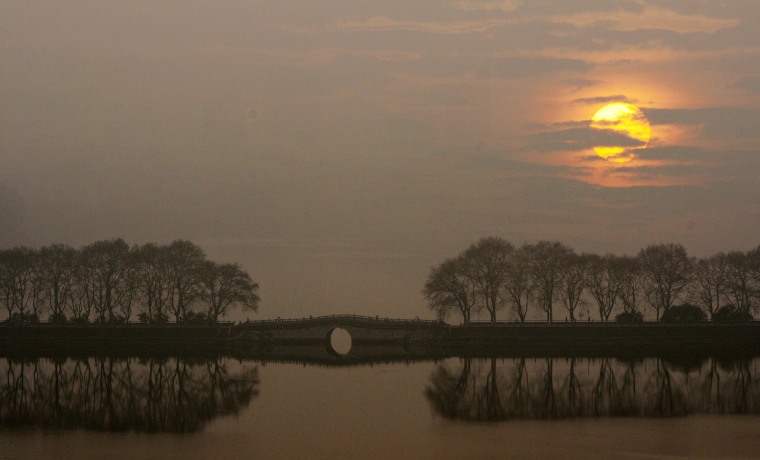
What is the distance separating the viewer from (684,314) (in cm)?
10500

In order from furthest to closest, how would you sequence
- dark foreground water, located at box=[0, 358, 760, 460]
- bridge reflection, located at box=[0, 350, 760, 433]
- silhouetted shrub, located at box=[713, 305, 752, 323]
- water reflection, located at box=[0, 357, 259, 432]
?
silhouetted shrub, located at box=[713, 305, 752, 323] < bridge reflection, located at box=[0, 350, 760, 433] < water reflection, located at box=[0, 357, 259, 432] < dark foreground water, located at box=[0, 358, 760, 460]

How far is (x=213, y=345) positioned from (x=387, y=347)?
1846 centimetres

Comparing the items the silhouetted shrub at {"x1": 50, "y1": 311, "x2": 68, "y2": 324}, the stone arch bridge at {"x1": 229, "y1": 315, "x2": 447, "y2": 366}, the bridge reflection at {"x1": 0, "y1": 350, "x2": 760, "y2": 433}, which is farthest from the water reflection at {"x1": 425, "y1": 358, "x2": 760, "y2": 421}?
the silhouetted shrub at {"x1": 50, "y1": 311, "x2": 68, "y2": 324}

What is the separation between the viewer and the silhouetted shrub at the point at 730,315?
104 meters

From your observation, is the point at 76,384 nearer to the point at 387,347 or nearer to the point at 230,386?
the point at 230,386

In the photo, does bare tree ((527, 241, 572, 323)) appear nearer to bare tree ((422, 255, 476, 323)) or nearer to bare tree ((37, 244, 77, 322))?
bare tree ((422, 255, 476, 323))

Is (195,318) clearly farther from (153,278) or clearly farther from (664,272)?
(664,272)

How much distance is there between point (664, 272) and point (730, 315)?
8.43 meters

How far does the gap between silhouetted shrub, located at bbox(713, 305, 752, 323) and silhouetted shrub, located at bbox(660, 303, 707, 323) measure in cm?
146

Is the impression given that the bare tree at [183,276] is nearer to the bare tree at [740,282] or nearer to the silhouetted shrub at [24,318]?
the silhouetted shrub at [24,318]

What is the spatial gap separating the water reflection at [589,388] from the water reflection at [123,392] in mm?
14058

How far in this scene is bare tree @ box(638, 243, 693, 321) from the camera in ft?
352

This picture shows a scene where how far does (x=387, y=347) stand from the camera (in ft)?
336

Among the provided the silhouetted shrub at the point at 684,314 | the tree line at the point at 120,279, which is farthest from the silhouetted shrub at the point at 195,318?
the silhouetted shrub at the point at 684,314
